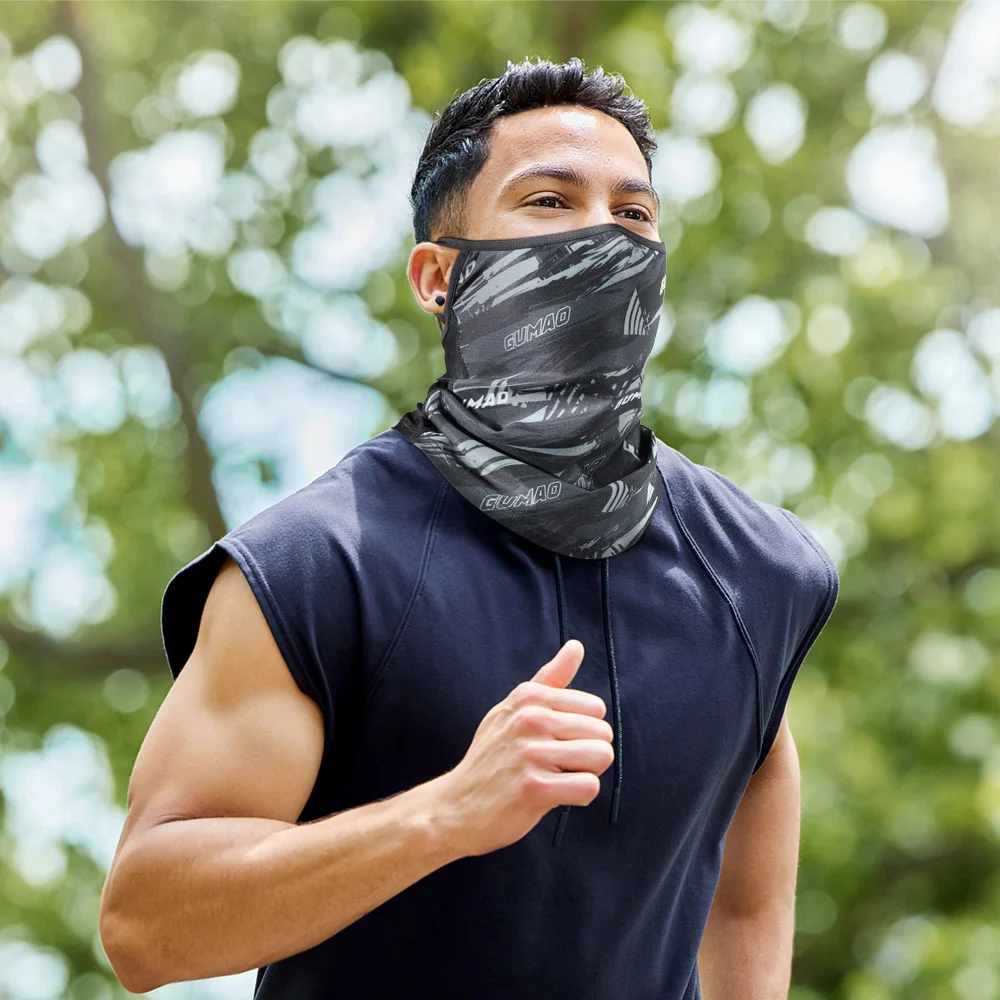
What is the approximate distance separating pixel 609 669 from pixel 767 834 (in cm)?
56

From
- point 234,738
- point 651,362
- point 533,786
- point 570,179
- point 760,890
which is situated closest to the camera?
point 533,786

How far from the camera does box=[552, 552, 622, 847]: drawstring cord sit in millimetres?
1884

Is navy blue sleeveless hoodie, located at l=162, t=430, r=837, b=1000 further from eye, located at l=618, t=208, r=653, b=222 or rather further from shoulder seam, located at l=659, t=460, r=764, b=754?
eye, located at l=618, t=208, r=653, b=222

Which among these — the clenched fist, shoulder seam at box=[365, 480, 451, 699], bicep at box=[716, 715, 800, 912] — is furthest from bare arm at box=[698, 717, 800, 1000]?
the clenched fist

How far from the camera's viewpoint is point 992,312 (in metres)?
8.95

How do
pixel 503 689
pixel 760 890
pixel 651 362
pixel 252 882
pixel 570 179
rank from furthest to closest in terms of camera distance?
pixel 651 362 → pixel 760 890 → pixel 570 179 → pixel 503 689 → pixel 252 882

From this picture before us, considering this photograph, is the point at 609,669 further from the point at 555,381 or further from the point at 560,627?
the point at 555,381

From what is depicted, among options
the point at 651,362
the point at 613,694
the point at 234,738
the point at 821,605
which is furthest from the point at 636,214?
the point at 651,362

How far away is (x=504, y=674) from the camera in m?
1.88

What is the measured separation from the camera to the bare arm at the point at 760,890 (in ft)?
7.59

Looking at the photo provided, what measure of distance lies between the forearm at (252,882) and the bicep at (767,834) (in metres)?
0.88

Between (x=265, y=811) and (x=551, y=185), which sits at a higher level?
(x=551, y=185)

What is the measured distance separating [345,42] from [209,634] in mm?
8290

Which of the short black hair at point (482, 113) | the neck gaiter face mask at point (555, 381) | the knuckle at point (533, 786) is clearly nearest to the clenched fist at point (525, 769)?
the knuckle at point (533, 786)
